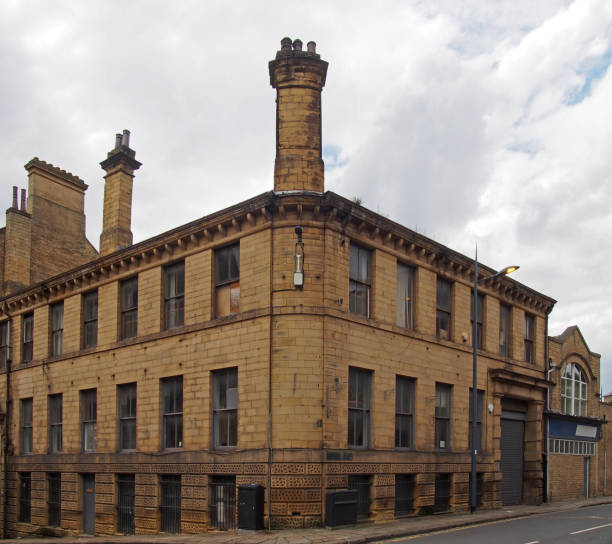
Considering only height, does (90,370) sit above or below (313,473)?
above

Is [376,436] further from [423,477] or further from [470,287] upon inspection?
[470,287]

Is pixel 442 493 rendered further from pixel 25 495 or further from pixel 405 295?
pixel 25 495

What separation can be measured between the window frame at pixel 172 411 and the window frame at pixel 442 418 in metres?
7.98

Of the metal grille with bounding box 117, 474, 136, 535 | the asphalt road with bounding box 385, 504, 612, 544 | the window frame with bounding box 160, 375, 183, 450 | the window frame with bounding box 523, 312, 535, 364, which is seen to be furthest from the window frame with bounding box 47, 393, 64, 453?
the window frame with bounding box 523, 312, 535, 364

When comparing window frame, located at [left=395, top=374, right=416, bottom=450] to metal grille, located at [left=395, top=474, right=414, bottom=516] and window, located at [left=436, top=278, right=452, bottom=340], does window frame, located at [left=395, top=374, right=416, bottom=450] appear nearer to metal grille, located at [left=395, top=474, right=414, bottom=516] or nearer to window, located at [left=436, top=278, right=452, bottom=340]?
metal grille, located at [left=395, top=474, right=414, bottom=516]

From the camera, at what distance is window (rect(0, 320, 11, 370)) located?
30.8 meters

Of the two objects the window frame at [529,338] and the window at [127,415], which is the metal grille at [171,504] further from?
the window frame at [529,338]

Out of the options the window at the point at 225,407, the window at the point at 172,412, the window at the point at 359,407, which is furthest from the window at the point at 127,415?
the window at the point at 359,407

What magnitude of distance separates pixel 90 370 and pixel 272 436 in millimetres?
9700

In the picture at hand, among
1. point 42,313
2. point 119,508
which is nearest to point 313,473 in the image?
point 119,508

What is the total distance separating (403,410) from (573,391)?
14.8 meters

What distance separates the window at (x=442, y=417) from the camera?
23281 millimetres

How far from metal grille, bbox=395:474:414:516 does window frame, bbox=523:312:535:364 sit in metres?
10.2

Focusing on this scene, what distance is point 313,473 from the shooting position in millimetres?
18250
